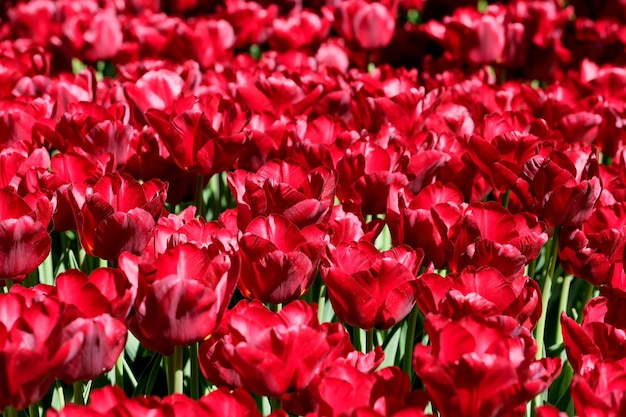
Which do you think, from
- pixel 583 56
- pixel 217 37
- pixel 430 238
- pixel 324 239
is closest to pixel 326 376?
pixel 324 239

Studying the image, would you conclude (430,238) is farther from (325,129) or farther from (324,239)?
(325,129)

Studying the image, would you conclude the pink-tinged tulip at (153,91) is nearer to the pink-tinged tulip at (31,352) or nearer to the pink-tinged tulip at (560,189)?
the pink-tinged tulip at (560,189)

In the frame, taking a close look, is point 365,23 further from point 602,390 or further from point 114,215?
point 602,390

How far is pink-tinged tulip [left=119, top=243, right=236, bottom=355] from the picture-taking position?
1.09 m

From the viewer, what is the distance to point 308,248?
1.32 meters

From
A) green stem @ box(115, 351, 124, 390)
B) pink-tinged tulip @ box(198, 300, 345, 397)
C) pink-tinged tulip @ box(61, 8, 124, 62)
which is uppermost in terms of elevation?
pink-tinged tulip @ box(198, 300, 345, 397)

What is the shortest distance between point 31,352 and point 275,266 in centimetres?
38

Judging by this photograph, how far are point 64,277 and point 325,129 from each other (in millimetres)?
933

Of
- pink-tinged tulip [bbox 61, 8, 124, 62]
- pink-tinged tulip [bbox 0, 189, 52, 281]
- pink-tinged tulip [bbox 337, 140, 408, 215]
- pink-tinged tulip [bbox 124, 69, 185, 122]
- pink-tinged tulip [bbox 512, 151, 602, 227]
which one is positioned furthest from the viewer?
pink-tinged tulip [bbox 61, 8, 124, 62]

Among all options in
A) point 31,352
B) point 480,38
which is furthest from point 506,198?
point 480,38

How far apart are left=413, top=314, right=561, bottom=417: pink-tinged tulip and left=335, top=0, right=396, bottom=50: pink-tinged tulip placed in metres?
2.39

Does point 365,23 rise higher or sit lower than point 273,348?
lower

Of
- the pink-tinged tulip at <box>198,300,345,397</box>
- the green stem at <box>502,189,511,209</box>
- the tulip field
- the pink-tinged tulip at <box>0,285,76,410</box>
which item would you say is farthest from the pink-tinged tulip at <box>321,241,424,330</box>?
the green stem at <box>502,189,511,209</box>

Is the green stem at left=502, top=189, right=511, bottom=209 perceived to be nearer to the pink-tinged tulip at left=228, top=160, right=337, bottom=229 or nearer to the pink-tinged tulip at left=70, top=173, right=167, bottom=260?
the pink-tinged tulip at left=228, top=160, right=337, bottom=229
